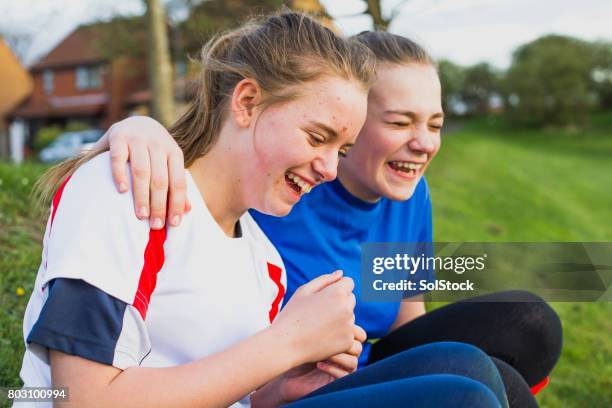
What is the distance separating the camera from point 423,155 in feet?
8.14

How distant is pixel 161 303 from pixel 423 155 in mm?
1286

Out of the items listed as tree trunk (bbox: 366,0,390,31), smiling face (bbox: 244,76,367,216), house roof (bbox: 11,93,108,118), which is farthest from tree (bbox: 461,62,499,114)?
smiling face (bbox: 244,76,367,216)

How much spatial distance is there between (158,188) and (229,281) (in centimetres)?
32

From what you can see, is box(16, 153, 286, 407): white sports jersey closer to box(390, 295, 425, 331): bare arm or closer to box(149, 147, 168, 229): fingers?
box(149, 147, 168, 229): fingers

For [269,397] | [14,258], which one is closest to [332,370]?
Answer: [269,397]

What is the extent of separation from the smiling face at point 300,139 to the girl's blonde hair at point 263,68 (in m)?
0.04

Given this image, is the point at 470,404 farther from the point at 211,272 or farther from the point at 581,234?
the point at 581,234

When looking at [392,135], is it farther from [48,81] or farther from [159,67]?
[48,81]

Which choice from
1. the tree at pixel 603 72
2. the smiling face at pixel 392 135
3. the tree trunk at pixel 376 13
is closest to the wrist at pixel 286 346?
the smiling face at pixel 392 135

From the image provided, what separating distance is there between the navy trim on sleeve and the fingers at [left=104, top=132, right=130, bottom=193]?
0.25 meters

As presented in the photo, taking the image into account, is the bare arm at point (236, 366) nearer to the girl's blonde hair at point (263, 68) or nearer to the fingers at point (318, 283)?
the fingers at point (318, 283)

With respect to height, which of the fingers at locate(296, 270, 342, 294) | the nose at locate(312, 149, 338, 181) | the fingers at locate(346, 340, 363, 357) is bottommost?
the fingers at locate(346, 340, 363, 357)

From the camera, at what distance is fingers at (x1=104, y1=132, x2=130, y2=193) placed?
58.6 inches

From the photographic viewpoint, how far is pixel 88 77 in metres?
33.1
